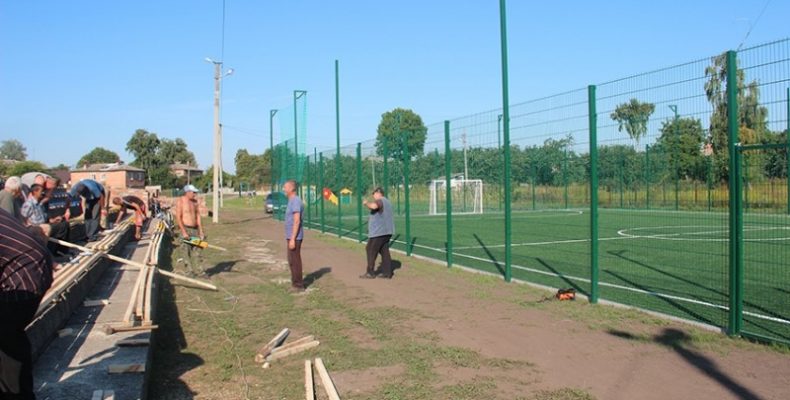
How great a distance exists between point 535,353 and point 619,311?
2148mm

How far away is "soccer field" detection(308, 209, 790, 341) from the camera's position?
834 centimetres

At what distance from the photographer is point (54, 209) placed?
1502cm

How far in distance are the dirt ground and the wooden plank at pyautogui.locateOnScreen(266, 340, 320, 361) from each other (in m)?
0.11

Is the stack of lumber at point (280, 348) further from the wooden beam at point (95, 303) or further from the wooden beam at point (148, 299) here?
the wooden beam at point (95, 303)

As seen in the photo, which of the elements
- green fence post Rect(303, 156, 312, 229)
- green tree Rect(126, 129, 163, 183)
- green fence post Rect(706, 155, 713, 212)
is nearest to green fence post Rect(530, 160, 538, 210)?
green fence post Rect(706, 155, 713, 212)

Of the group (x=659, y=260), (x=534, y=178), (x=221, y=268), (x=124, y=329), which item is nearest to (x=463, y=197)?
(x=534, y=178)

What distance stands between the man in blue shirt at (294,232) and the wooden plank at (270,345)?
9.74 feet

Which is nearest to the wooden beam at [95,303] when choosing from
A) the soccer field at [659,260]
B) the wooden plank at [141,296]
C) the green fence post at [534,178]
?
the wooden plank at [141,296]

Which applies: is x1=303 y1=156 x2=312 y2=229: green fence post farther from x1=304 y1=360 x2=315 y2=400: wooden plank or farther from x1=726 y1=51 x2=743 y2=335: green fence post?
x1=726 y1=51 x2=743 y2=335: green fence post

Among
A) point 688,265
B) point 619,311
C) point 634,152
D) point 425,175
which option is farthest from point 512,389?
point 425,175

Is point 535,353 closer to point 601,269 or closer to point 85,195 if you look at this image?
point 601,269

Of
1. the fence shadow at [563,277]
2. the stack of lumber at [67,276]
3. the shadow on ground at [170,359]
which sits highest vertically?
the stack of lumber at [67,276]

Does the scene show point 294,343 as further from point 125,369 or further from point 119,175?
point 119,175

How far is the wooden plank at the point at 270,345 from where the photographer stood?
662 centimetres
